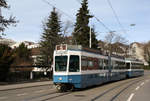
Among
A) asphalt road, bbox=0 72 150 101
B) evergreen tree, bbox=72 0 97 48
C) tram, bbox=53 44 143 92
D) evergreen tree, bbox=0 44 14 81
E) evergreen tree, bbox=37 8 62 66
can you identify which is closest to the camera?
asphalt road, bbox=0 72 150 101

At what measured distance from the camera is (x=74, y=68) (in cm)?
1514

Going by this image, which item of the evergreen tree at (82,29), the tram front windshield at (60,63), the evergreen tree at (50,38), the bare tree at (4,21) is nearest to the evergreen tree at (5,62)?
the bare tree at (4,21)

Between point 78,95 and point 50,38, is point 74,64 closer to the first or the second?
point 78,95

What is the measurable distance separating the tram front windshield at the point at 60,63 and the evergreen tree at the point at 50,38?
58.5ft

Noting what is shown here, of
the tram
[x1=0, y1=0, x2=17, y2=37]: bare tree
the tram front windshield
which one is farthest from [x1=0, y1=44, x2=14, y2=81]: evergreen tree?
the tram front windshield

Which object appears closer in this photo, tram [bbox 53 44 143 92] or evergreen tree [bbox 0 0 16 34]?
tram [bbox 53 44 143 92]

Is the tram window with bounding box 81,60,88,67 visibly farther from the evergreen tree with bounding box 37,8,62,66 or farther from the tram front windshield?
the evergreen tree with bounding box 37,8,62,66

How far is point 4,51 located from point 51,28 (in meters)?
15.2

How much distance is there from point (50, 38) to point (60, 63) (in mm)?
19793

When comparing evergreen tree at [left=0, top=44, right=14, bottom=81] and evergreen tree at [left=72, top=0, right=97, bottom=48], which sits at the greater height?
evergreen tree at [left=72, top=0, right=97, bottom=48]

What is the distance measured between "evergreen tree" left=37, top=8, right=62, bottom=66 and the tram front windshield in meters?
17.8

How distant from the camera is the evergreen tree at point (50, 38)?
33625mm

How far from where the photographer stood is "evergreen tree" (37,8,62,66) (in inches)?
1324

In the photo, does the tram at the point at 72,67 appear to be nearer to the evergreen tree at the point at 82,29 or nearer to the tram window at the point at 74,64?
the tram window at the point at 74,64
